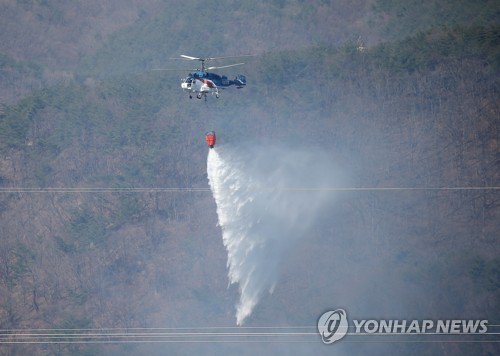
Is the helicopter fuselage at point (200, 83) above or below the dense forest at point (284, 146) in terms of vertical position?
above

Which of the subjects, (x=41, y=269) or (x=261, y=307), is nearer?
(x=261, y=307)

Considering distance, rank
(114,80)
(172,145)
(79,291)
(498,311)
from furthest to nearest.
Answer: (114,80) → (172,145) → (79,291) → (498,311)

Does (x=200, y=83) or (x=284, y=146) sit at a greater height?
(x=200, y=83)

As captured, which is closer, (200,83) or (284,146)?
(200,83)

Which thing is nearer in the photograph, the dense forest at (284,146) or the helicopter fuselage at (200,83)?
the helicopter fuselage at (200,83)

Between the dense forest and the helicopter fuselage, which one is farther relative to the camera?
the dense forest

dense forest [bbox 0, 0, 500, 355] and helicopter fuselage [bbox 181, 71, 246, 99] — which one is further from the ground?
helicopter fuselage [bbox 181, 71, 246, 99]

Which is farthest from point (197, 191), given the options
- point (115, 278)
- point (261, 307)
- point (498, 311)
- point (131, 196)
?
point (498, 311)

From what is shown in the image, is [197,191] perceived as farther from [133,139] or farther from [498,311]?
[498,311]
